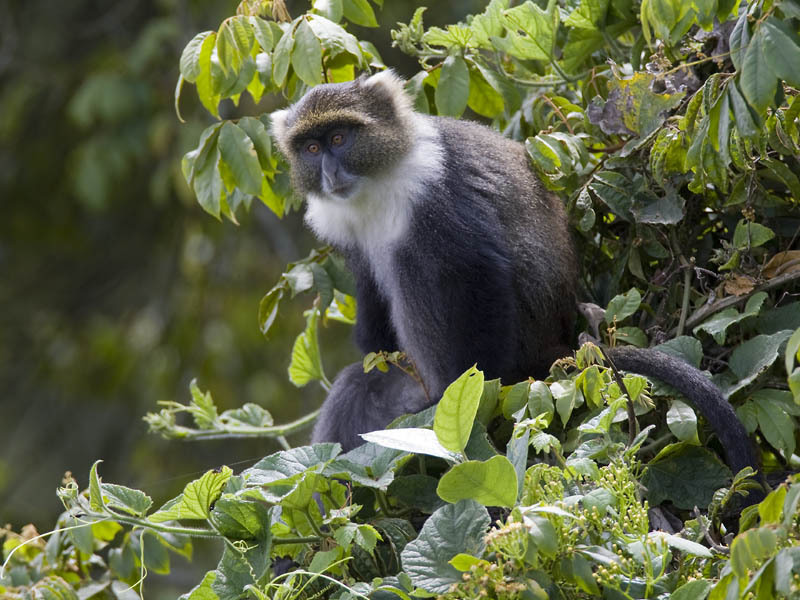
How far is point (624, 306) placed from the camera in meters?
2.53

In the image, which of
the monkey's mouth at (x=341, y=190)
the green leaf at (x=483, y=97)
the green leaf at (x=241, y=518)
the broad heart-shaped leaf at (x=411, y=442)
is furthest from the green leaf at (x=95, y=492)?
the green leaf at (x=483, y=97)

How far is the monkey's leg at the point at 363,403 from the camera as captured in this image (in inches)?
131

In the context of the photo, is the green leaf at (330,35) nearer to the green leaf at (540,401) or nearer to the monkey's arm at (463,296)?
the monkey's arm at (463,296)

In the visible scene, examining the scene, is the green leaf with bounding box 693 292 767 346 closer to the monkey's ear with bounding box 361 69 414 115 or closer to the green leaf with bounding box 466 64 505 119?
the green leaf with bounding box 466 64 505 119

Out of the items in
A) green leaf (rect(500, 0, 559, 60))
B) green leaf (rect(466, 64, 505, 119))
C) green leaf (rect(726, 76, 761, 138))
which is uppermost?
green leaf (rect(726, 76, 761, 138))

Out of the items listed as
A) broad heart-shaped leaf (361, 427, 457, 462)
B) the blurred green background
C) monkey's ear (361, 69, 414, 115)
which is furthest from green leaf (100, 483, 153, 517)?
the blurred green background

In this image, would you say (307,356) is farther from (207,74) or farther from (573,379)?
(573,379)

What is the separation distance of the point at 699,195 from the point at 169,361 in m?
5.13

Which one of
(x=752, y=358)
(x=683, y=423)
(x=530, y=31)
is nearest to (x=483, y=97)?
(x=530, y=31)

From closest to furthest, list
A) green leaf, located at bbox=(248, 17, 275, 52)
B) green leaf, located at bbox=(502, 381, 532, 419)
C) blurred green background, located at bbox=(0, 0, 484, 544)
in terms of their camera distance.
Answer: green leaf, located at bbox=(502, 381, 532, 419), green leaf, located at bbox=(248, 17, 275, 52), blurred green background, located at bbox=(0, 0, 484, 544)

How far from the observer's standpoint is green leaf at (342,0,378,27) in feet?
9.78

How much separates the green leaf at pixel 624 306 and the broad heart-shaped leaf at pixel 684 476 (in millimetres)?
398

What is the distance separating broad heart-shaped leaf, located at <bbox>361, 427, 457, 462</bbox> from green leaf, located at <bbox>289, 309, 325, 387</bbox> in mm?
1193

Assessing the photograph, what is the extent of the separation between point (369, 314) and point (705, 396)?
4.41ft
